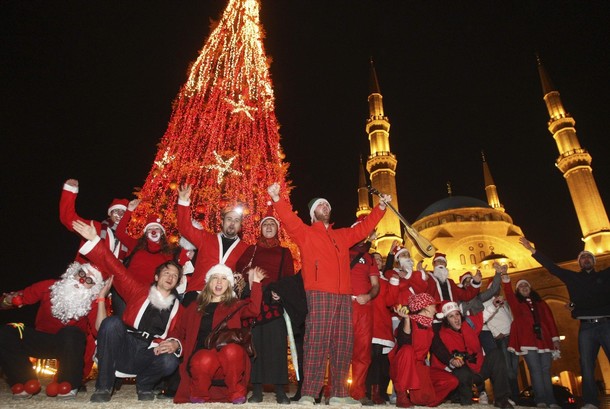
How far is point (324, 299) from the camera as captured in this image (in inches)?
159

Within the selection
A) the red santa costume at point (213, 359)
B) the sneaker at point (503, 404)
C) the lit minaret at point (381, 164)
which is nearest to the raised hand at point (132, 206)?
the red santa costume at point (213, 359)

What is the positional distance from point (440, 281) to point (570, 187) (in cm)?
→ 2429

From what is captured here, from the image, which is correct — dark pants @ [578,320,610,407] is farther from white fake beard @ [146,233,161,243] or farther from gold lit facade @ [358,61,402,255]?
gold lit facade @ [358,61,402,255]

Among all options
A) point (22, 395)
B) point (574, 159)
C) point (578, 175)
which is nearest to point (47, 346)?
point (22, 395)

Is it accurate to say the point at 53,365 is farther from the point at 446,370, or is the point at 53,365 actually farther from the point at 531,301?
the point at 531,301

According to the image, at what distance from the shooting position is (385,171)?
28.2m

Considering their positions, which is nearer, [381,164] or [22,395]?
[22,395]

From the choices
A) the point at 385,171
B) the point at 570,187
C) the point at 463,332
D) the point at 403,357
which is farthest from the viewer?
the point at 385,171

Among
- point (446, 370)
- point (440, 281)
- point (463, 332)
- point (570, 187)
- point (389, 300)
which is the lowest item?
point (446, 370)

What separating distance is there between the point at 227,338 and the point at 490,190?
44.5 metres

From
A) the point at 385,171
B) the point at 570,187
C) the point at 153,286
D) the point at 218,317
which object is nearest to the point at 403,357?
the point at 218,317

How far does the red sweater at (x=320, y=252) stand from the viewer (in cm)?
416

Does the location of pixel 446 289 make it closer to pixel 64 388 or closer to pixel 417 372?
pixel 417 372

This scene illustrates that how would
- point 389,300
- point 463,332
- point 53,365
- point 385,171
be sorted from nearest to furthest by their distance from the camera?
point 463,332, point 389,300, point 53,365, point 385,171
